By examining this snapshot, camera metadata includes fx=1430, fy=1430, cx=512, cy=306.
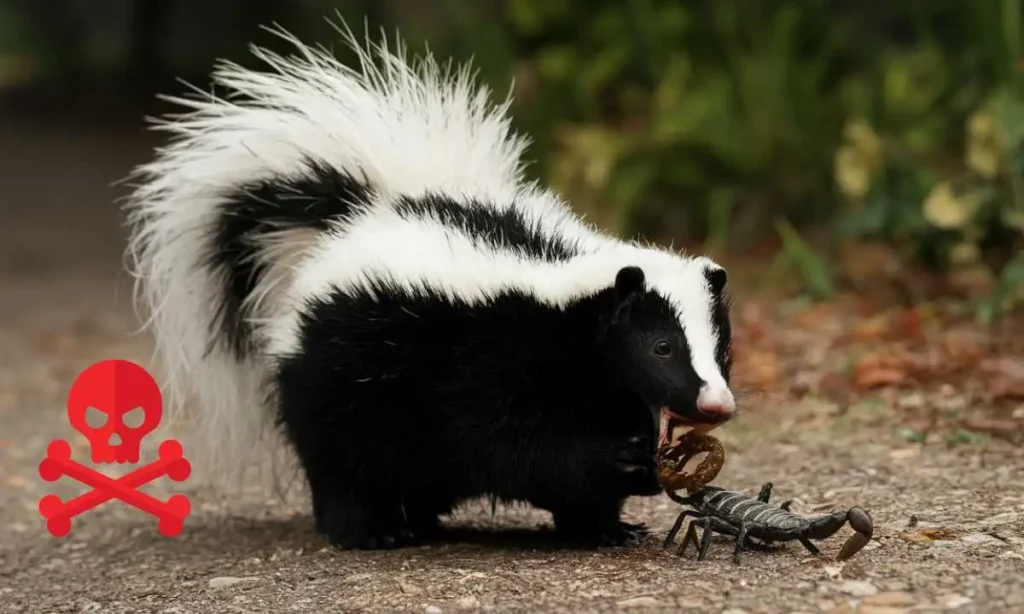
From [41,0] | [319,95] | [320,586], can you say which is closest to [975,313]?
[319,95]

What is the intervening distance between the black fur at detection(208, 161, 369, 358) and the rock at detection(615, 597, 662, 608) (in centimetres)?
188

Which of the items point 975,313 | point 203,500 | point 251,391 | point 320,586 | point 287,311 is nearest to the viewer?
point 320,586

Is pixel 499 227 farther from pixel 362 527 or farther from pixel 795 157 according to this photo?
pixel 795 157

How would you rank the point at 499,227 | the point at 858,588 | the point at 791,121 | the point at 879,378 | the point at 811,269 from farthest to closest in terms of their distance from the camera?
the point at 791,121, the point at 811,269, the point at 879,378, the point at 499,227, the point at 858,588

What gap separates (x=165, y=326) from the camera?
5.43 m

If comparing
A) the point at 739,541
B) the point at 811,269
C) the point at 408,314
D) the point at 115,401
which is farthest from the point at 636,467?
the point at 811,269

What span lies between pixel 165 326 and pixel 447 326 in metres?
1.51

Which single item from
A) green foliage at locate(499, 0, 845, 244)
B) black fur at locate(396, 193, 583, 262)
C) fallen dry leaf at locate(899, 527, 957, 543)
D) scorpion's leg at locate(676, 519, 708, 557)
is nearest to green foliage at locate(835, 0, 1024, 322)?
green foliage at locate(499, 0, 845, 244)

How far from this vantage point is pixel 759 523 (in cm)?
399

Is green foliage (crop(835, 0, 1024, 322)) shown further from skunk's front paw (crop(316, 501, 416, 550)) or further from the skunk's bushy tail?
skunk's front paw (crop(316, 501, 416, 550))

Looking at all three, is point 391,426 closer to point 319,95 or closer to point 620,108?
point 319,95

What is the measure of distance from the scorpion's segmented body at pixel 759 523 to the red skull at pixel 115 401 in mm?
1632

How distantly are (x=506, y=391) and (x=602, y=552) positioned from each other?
60cm

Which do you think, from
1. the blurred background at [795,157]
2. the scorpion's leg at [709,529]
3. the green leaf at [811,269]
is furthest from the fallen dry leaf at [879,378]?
the scorpion's leg at [709,529]
